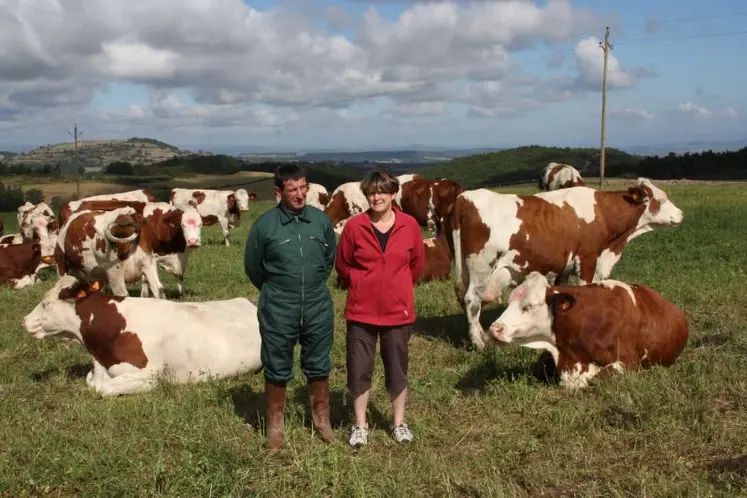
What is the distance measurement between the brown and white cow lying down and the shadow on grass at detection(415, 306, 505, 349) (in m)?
2.43

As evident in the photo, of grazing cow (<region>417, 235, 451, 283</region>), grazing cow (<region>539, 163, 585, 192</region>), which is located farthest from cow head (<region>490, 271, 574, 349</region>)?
grazing cow (<region>539, 163, 585, 192</region>)

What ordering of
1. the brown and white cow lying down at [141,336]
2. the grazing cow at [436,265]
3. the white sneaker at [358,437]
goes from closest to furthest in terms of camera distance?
1. the white sneaker at [358,437]
2. the brown and white cow lying down at [141,336]
3. the grazing cow at [436,265]

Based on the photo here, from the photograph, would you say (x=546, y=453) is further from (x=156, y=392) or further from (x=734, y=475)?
(x=156, y=392)

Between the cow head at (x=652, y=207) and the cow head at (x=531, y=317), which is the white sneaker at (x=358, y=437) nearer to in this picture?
the cow head at (x=531, y=317)

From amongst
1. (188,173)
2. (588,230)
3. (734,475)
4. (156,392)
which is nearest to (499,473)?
(734,475)

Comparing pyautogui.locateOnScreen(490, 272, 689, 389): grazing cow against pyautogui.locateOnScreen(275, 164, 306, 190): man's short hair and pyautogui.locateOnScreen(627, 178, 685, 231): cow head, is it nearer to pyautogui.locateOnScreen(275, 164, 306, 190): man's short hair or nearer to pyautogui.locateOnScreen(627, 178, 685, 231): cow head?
pyautogui.locateOnScreen(275, 164, 306, 190): man's short hair

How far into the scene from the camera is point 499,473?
187 inches

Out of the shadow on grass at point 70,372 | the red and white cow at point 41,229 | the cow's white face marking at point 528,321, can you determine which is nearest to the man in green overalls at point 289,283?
the cow's white face marking at point 528,321

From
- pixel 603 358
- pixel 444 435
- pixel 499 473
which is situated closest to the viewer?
pixel 499 473

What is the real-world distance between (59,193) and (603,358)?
62768 mm

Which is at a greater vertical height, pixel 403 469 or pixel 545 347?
pixel 545 347

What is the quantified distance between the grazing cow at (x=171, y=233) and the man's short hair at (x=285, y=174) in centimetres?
A: 732

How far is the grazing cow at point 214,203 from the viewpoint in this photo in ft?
78.7

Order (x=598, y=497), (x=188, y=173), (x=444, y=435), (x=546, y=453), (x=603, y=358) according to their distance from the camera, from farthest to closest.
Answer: (x=188, y=173) < (x=603, y=358) < (x=444, y=435) < (x=546, y=453) < (x=598, y=497)
